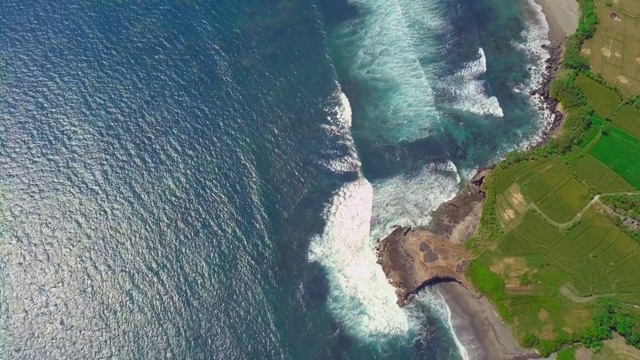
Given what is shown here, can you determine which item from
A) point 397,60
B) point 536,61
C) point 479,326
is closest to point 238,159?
point 397,60

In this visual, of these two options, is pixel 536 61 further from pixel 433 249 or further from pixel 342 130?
pixel 433 249

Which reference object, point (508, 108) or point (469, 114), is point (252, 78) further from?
point (508, 108)

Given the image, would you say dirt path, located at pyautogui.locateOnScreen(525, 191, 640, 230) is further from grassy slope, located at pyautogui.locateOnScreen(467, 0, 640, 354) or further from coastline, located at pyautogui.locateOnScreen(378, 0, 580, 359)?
coastline, located at pyautogui.locateOnScreen(378, 0, 580, 359)

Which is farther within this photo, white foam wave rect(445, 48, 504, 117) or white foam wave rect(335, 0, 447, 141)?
white foam wave rect(445, 48, 504, 117)

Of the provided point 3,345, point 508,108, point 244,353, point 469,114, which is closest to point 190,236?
point 244,353

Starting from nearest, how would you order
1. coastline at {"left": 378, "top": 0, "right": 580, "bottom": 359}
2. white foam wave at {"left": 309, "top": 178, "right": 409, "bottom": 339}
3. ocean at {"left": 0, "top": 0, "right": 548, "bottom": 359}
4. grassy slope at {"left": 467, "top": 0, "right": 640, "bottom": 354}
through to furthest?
1. coastline at {"left": 378, "top": 0, "right": 580, "bottom": 359}
2. ocean at {"left": 0, "top": 0, "right": 548, "bottom": 359}
3. grassy slope at {"left": 467, "top": 0, "right": 640, "bottom": 354}
4. white foam wave at {"left": 309, "top": 178, "right": 409, "bottom": 339}

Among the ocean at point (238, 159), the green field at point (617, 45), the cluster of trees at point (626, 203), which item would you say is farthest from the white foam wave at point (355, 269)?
the green field at point (617, 45)

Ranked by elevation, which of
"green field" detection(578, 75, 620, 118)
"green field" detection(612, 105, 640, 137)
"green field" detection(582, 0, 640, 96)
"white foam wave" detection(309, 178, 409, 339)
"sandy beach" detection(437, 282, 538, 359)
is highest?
"green field" detection(582, 0, 640, 96)

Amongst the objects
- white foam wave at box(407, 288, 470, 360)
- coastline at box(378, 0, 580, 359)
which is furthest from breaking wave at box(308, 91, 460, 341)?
coastline at box(378, 0, 580, 359)
